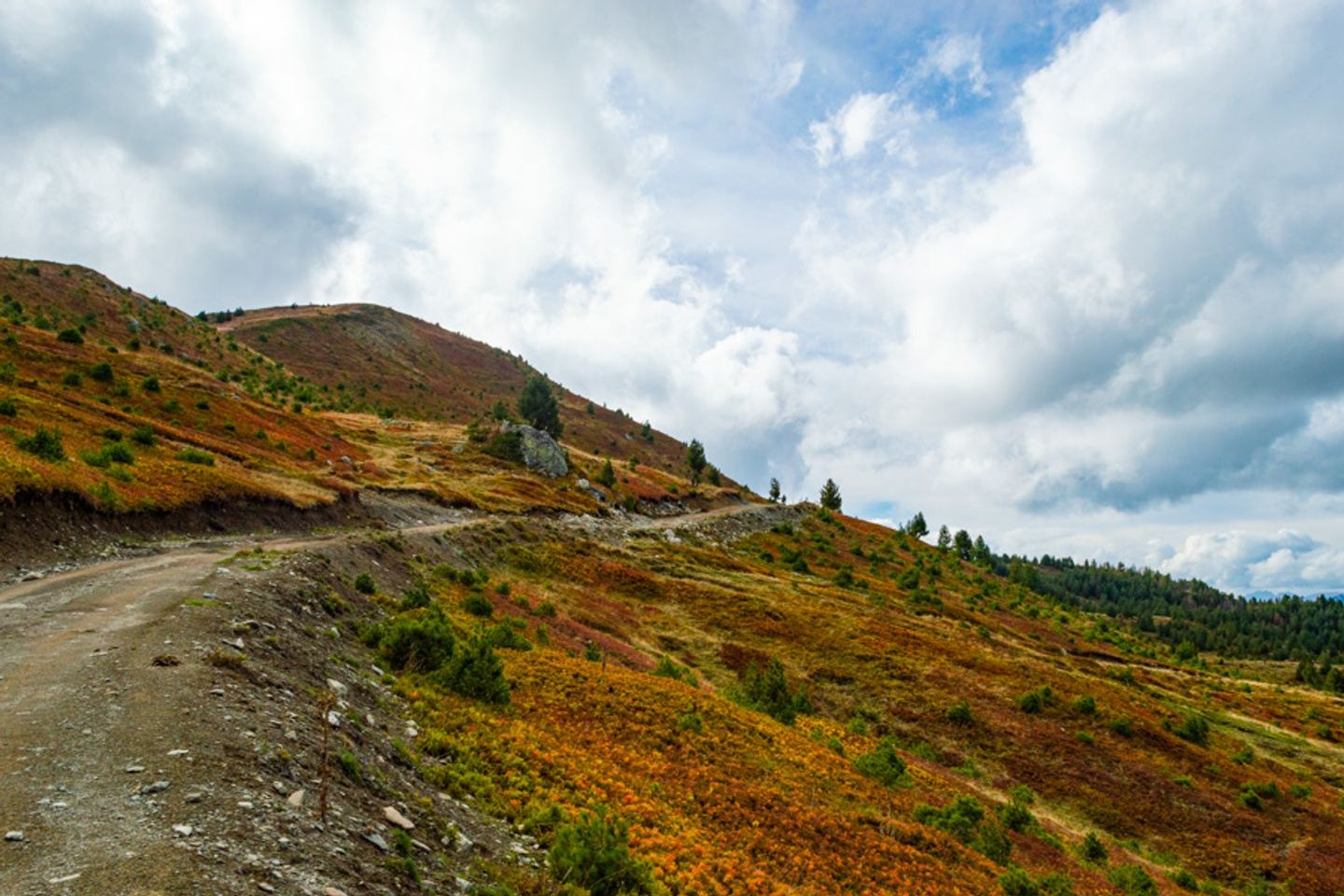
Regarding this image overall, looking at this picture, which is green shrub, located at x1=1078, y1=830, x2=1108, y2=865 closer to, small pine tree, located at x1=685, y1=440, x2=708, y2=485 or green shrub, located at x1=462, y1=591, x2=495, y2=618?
green shrub, located at x1=462, y1=591, x2=495, y2=618

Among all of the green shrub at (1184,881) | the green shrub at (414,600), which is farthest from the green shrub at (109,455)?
the green shrub at (1184,881)

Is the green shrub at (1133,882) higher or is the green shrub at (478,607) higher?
the green shrub at (478,607)

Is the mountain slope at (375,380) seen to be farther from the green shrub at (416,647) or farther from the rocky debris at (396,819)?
the rocky debris at (396,819)

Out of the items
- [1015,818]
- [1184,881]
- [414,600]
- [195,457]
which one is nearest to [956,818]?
[1015,818]

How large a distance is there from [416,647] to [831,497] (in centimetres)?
15253

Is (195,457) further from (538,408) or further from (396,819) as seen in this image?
(538,408)

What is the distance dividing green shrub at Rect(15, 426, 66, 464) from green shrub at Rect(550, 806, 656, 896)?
28.9 m

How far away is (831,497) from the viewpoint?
16288 cm

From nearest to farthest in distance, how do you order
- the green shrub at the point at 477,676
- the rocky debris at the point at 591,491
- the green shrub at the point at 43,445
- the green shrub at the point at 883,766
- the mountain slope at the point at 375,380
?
the green shrub at the point at 477,676
the green shrub at the point at 883,766
the green shrub at the point at 43,445
the rocky debris at the point at 591,491
the mountain slope at the point at 375,380

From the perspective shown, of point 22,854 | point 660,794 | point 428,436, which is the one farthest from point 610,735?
point 428,436

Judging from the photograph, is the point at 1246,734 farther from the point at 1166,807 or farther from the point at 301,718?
the point at 301,718

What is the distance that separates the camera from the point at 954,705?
3825cm

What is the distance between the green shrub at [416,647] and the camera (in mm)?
18656

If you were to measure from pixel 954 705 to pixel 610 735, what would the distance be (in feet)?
92.9
